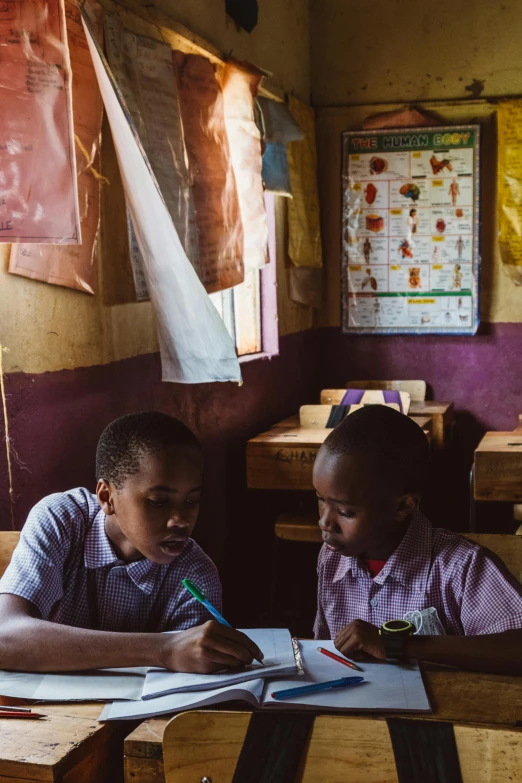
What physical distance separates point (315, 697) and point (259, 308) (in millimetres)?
3389

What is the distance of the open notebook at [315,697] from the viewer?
1.26m

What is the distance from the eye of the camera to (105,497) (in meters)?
1.75

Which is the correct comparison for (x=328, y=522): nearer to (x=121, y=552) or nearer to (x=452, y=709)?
(x=121, y=552)

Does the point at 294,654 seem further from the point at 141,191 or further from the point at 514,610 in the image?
the point at 141,191

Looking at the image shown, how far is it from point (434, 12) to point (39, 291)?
361 cm

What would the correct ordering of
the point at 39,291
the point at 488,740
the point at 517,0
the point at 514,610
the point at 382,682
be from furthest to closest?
the point at 517,0 < the point at 39,291 < the point at 514,610 < the point at 382,682 < the point at 488,740

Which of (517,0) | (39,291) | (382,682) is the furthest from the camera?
(517,0)

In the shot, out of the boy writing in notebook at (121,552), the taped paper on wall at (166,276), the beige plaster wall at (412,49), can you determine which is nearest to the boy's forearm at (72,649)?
the boy writing in notebook at (121,552)

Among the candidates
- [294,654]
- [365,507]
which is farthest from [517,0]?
[294,654]

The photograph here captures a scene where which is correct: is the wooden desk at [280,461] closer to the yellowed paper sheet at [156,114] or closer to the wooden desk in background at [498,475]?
the wooden desk in background at [498,475]

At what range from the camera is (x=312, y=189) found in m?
5.08

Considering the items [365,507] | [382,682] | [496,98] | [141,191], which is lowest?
[382,682]

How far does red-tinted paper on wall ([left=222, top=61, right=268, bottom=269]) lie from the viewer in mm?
3650

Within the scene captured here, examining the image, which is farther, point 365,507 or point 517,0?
point 517,0
